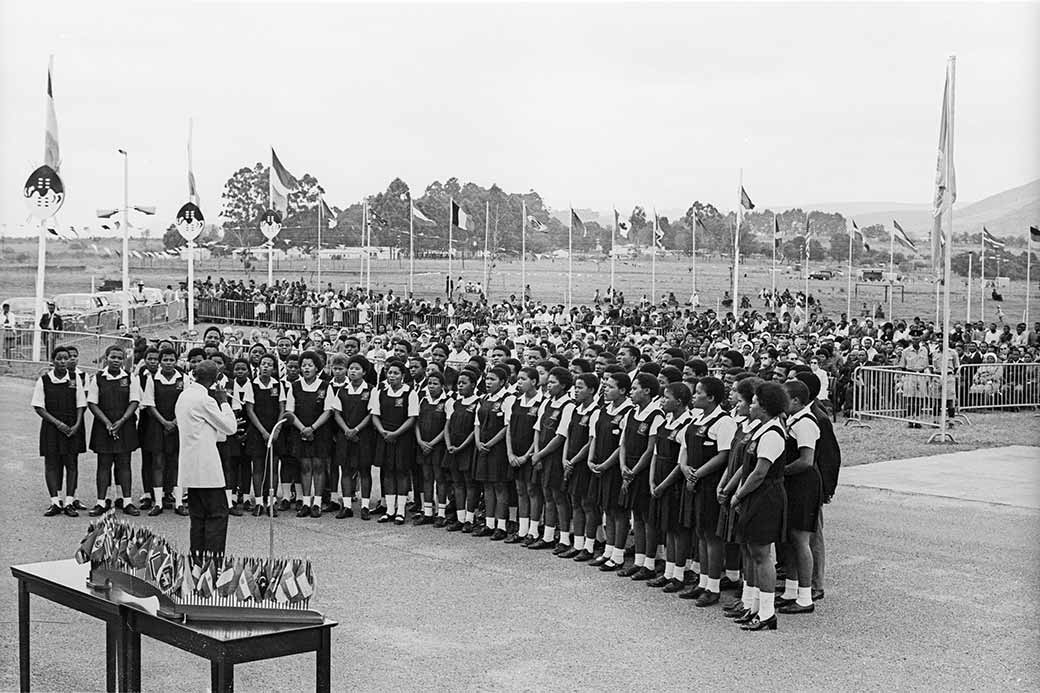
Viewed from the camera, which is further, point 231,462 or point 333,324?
point 333,324

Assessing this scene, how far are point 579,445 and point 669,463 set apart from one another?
123cm

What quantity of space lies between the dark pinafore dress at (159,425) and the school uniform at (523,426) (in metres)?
3.94

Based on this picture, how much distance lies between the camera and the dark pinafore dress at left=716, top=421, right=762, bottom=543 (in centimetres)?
884

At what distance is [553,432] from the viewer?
36.8 feet

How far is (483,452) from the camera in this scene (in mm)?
11828

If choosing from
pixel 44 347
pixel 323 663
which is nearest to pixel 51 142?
pixel 44 347

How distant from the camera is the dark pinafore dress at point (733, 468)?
8.84 metres

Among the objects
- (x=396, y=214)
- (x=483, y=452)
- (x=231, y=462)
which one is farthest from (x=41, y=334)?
(x=396, y=214)

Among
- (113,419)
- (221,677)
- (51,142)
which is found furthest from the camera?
(51,142)

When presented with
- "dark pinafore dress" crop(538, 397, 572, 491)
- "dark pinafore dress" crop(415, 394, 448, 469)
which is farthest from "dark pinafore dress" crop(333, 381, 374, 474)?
"dark pinafore dress" crop(538, 397, 572, 491)

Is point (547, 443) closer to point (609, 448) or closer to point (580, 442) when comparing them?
point (580, 442)

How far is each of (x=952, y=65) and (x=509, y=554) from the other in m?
12.2

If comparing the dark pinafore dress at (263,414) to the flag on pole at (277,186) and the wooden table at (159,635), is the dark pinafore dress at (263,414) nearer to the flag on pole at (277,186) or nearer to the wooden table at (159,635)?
the wooden table at (159,635)

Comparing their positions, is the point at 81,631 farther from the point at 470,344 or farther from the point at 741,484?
the point at 470,344
